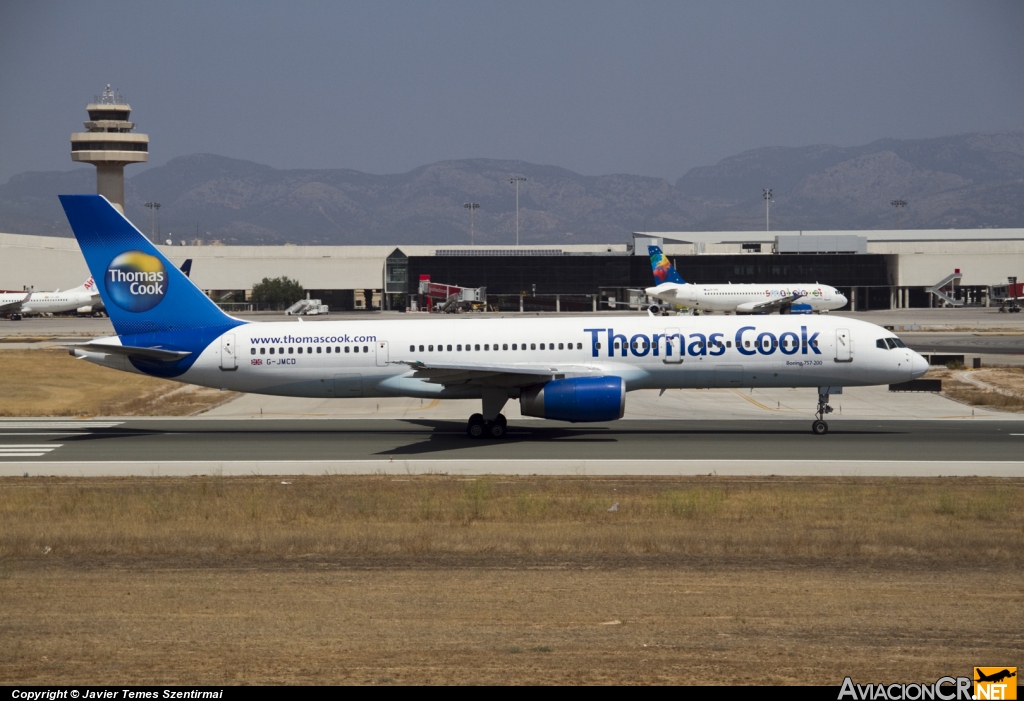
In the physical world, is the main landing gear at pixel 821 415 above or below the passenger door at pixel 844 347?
below

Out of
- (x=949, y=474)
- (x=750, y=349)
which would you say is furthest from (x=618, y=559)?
(x=750, y=349)

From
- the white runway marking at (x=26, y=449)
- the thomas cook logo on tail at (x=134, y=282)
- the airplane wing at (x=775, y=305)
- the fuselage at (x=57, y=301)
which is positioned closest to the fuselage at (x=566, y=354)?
the thomas cook logo on tail at (x=134, y=282)

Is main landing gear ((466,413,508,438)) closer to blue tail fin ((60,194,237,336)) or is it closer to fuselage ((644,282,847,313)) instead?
blue tail fin ((60,194,237,336))

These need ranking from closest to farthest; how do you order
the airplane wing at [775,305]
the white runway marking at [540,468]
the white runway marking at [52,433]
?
1. the white runway marking at [540,468]
2. the white runway marking at [52,433]
3. the airplane wing at [775,305]

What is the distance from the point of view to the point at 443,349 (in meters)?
35.4

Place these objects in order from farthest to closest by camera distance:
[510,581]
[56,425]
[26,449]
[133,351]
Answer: [56,425] → [133,351] → [26,449] → [510,581]

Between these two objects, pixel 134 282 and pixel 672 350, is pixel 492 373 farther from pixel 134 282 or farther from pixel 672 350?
pixel 134 282

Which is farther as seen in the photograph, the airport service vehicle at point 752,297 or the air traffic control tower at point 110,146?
the air traffic control tower at point 110,146

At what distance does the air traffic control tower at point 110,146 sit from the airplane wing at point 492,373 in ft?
565

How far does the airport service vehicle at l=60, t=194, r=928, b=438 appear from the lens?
113ft

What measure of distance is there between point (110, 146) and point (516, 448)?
587 feet

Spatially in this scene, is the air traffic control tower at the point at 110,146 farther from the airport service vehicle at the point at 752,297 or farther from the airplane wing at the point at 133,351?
the airplane wing at the point at 133,351

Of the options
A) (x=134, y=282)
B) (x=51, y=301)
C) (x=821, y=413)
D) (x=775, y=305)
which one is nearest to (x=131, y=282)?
(x=134, y=282)

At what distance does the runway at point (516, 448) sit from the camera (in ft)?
94.1
